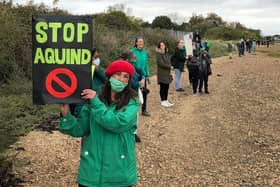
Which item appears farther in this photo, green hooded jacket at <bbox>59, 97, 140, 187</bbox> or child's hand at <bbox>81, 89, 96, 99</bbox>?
green hooded jacket at <bbox>59, 97, 140, 187</bbox>

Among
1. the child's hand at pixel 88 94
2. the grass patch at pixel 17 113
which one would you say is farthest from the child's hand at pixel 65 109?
the grass patch at pixel 17 113

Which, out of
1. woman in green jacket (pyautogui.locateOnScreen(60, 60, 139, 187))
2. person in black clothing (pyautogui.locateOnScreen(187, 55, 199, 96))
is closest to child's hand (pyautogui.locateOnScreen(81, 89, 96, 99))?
woman in green jacket (pyautogui.locateOnScreen(60, 60, 139, 187))

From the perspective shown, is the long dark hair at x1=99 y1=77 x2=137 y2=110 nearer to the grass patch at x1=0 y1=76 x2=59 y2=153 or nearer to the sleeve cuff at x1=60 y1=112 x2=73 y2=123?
the sleeve cuff at x1=60 y1=112 x2=73 y2=123

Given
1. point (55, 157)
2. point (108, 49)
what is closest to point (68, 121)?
point (55, 157)

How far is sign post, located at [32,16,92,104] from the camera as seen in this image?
376 cm

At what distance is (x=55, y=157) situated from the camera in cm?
815

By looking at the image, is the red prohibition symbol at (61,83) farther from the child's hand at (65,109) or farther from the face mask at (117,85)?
the face mask at (117,85)

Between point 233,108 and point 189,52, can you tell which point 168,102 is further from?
point 189,52

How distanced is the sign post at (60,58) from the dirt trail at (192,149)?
3292 millimetres

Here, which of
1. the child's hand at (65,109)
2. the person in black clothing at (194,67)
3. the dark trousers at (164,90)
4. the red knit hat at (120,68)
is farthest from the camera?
the person in black clothing at (194,67)

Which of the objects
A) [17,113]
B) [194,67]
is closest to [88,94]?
[17,113]

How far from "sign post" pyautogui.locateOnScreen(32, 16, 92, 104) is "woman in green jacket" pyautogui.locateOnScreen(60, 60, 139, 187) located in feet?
0.55

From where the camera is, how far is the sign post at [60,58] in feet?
12.3

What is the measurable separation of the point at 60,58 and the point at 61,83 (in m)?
0.19
